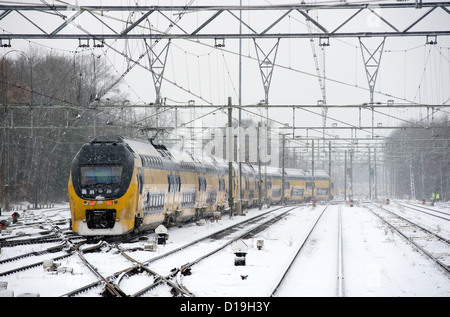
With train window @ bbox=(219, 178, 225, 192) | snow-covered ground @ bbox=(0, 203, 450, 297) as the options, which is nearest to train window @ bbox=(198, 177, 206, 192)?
train window @ bbox=(219, 178, 225, 192)

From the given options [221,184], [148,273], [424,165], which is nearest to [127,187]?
[148,273]

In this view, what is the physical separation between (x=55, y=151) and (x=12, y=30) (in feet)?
107

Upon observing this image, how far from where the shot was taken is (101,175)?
755 inches

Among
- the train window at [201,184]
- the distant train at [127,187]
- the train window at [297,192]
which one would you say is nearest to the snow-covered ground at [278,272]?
the distant train at [127,187]

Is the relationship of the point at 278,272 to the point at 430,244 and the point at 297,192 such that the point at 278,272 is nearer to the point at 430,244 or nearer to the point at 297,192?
the point at 430,244

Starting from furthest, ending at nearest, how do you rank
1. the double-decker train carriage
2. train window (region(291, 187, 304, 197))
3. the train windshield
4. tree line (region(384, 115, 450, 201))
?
1. the double-decker train carriage
2. tree line (region(384, 115, 450, 201))
3. train window (region(291, 187, 304, 197))
4. the train windshield

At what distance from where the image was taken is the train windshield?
62.7 ft

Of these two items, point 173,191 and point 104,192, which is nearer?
point 104,192

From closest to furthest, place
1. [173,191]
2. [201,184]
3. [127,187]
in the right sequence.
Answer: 1. [127,187]
2. [173,191]
3. [201,184]

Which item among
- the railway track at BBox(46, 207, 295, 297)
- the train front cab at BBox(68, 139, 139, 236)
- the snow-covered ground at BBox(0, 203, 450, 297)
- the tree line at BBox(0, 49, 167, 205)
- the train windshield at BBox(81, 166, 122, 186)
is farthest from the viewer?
the tree line at BBox(0, 49, 167, 205)

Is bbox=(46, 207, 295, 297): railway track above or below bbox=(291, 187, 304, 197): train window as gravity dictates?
below

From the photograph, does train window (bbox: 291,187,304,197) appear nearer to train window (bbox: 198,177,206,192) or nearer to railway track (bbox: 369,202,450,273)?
train window (bbox: 198,177,206,192)
